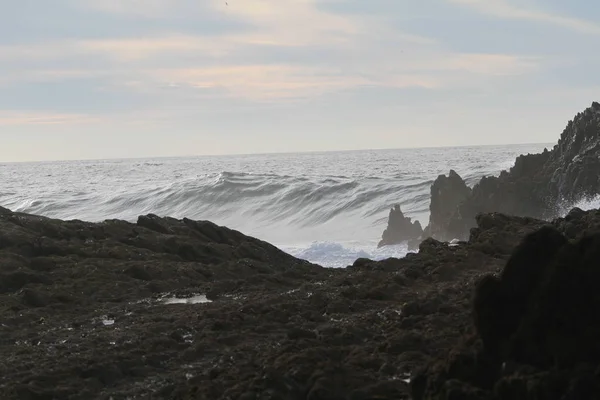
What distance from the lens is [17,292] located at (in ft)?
35.6

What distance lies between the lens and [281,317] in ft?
28.8

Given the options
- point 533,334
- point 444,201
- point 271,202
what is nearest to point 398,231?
point 444,201

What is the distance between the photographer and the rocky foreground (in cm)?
512

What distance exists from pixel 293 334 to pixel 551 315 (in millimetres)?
3141

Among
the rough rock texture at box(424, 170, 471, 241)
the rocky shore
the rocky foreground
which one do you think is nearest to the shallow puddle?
the rocky foreground

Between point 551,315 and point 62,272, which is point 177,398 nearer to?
point 551,315

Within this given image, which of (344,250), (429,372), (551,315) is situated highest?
(551,315)

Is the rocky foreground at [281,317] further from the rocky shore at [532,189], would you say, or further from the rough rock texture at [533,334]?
the rocky shore at [532,189]

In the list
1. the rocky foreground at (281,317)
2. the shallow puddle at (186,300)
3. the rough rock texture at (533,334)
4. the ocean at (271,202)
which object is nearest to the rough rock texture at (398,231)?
the ocean at (271,202)

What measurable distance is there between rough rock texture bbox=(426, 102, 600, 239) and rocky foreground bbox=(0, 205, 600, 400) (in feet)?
39.4

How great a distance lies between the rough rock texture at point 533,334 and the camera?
4.68 m

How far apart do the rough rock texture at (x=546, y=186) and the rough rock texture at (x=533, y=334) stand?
772 inches

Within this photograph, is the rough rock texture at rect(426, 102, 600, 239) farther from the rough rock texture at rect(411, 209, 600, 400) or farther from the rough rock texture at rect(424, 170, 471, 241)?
the rough rock texture at rect(411, 209, 600, 400)

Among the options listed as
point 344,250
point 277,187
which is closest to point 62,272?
point 344,250
